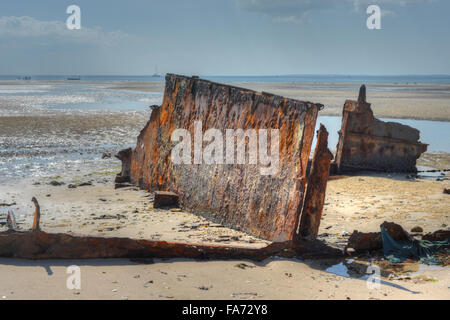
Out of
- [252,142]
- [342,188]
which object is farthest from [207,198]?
[342,188]

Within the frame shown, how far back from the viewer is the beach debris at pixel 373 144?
9492 mm

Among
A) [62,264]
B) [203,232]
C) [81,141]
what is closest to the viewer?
[62,264]

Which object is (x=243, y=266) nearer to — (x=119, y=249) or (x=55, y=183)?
(x=119, y=249)

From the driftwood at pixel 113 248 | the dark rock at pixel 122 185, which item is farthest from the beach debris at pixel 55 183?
the driftwood at pixel 113 248

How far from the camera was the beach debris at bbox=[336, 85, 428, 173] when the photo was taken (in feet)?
31.1

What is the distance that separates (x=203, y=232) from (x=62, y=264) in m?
1.71

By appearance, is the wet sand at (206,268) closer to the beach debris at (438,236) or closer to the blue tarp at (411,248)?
the blue tarp at (411,248)

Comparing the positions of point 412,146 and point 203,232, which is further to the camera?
point 412,146

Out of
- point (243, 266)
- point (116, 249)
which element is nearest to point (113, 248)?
point (116, 249)

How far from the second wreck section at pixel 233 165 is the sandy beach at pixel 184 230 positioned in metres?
0.25

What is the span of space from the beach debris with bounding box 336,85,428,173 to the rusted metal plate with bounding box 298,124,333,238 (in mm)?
5276

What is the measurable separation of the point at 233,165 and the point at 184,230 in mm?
931
